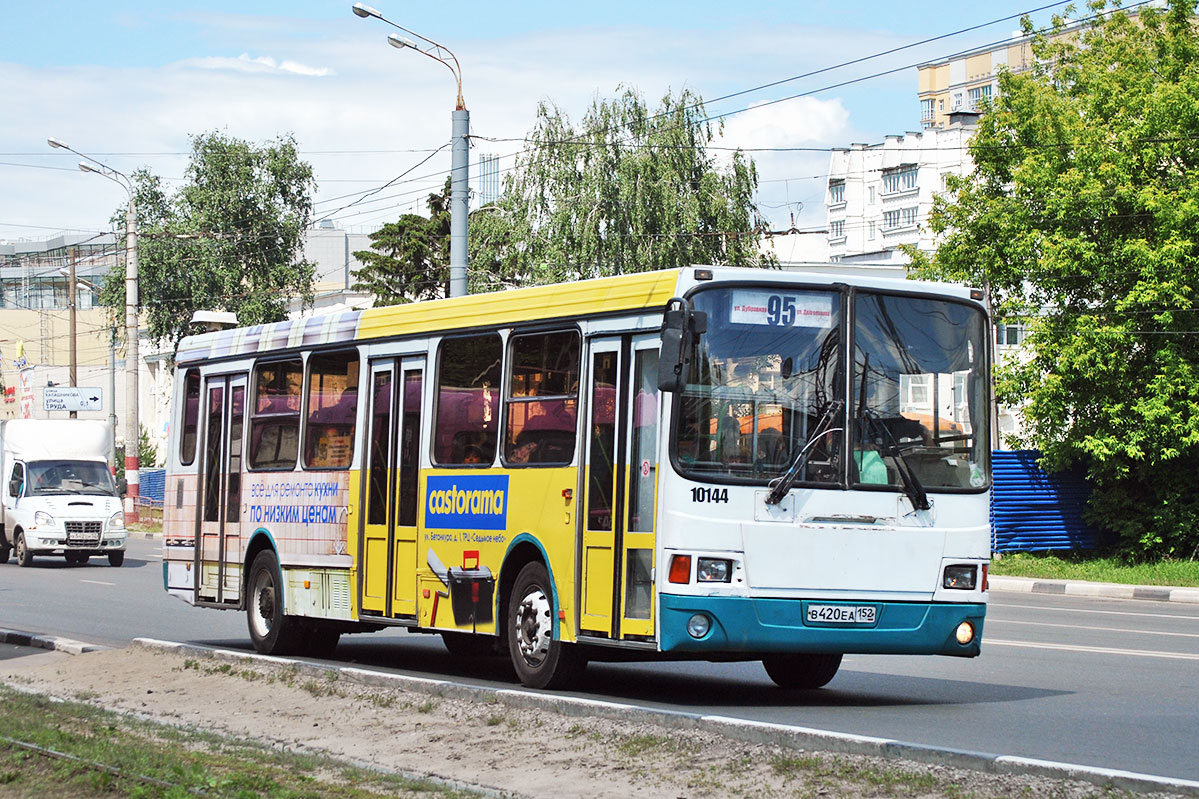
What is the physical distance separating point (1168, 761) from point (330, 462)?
8.16m

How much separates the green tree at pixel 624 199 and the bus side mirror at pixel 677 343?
36.9 meters

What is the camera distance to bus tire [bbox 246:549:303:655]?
15.4 meters

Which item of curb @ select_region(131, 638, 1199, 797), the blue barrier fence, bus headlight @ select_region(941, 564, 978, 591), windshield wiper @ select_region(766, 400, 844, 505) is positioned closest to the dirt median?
curb @ select_region(131, 638, 1199, 797)

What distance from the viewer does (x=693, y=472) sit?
34.8 feet

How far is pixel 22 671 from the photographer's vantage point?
14727 mm

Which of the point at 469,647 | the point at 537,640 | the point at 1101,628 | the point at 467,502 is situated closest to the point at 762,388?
the point at 537,640

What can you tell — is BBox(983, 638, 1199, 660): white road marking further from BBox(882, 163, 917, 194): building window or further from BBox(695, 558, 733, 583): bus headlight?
BBox(882, 163, 917, 194): building window

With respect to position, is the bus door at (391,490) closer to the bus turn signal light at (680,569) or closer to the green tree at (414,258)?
the bus turn signal light at (680,569)

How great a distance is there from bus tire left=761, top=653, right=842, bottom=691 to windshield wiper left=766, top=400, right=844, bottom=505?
207 centimetres

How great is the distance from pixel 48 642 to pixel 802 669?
25.9 feet

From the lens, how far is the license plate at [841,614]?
35.6 ft

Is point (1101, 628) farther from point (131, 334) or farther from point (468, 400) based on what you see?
point (131, 334)

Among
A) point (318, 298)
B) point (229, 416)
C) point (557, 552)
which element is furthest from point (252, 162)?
point (557, 552)

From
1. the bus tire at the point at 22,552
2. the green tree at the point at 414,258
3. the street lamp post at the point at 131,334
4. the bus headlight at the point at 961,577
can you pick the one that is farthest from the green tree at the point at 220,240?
the bus headlight at the point at 961,577
